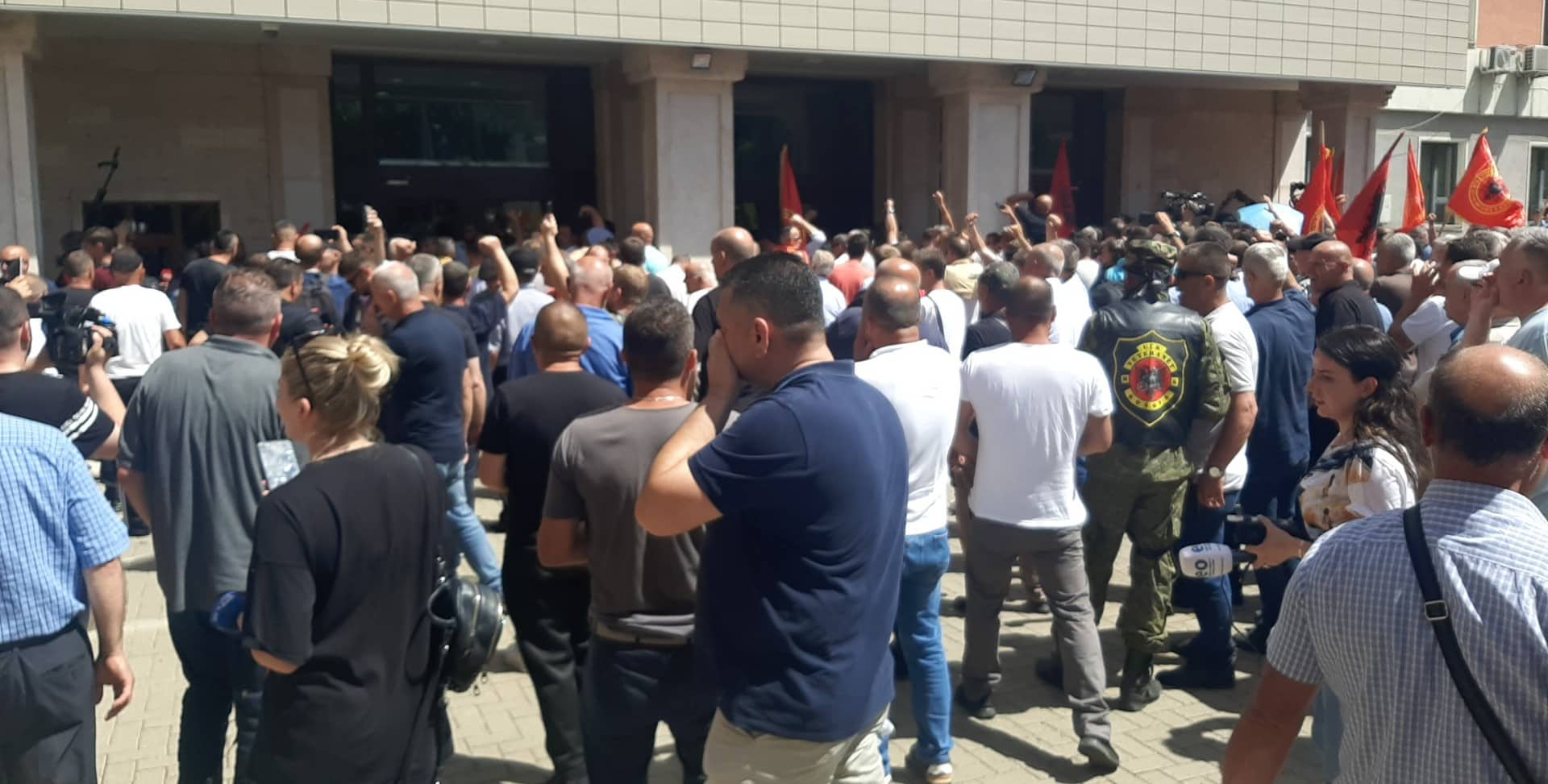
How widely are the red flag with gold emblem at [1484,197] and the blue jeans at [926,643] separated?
36.4ft

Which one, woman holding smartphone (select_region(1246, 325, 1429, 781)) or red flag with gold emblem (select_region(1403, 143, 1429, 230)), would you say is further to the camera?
red flag with gold emblem (select_region(1403, 143, 1429, 230))

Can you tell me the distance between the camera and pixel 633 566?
3.78 meters

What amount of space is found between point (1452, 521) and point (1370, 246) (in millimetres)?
10898

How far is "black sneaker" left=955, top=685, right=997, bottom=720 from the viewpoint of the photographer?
535cm

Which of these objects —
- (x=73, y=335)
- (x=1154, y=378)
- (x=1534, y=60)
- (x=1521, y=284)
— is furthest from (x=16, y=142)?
(x=1534, y=60)

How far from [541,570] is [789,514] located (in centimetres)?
198

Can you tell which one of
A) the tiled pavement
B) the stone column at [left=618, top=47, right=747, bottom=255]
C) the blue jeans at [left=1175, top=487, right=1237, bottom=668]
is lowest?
the tiled pavement

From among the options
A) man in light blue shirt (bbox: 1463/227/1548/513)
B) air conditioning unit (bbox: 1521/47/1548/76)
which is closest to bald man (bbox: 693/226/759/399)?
man in light blue shirt (bbox: 1463/227/1548/513)

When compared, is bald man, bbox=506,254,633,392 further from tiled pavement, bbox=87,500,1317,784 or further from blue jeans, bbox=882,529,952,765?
blue jeans, bbox=882,529,952,765

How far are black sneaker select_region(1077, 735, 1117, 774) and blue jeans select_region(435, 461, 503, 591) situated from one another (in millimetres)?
3034

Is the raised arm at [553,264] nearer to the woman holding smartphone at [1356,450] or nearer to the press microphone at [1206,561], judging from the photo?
the woman holding smartphone at [1356,450]

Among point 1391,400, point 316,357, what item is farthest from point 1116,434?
point 316,357

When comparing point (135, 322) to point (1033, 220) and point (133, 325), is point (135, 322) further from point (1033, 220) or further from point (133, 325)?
point (1033, 220)

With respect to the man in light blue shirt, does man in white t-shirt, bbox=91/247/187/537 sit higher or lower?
lower
